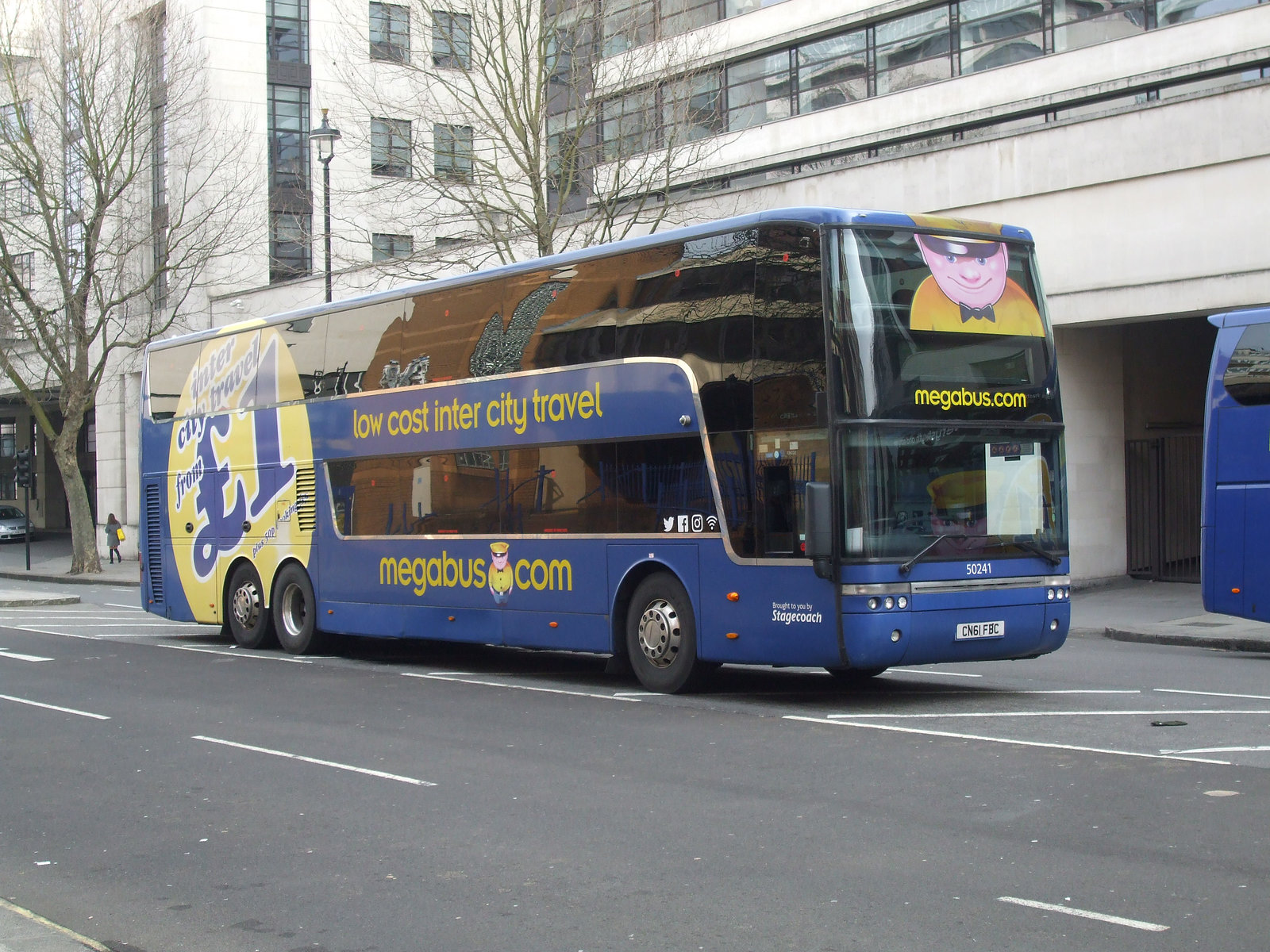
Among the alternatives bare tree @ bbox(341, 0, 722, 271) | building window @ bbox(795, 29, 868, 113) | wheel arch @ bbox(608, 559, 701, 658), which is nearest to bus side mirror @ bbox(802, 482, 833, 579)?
wheel arch @ bbox(608, 559, 701, 658)

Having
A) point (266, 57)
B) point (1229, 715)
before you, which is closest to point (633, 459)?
point (1229, 715)

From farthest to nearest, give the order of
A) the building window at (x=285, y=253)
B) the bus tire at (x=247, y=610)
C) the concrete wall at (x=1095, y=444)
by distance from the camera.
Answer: the building window at (x=285, y=253) < the concrete wall at (x=1095, y=444) < the bus tire at (x=247, y=610)

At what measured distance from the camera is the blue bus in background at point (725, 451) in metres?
11.6

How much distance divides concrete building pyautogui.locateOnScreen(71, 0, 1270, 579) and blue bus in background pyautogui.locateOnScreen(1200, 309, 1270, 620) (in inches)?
226

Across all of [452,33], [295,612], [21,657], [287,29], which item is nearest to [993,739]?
[295,612]

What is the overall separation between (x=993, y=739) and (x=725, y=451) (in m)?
3.51

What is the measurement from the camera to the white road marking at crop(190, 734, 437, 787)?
9211 millimetres

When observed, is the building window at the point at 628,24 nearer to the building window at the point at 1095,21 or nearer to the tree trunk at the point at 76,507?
the building window at the point at 1095,21

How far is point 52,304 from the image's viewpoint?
49594mm

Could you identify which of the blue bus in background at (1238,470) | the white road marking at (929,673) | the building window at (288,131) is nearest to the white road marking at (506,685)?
the white road marking at (929,673)

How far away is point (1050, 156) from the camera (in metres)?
24.0

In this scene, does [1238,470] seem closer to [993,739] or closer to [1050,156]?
[993,739]

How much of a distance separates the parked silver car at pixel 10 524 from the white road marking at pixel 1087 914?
207 feet

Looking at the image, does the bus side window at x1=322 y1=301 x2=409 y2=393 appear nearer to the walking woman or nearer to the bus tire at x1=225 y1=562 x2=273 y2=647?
the bus tire at x1=225 y1=562 x2=273 y2=647
